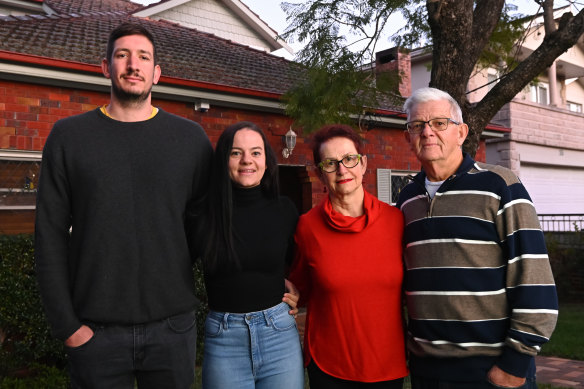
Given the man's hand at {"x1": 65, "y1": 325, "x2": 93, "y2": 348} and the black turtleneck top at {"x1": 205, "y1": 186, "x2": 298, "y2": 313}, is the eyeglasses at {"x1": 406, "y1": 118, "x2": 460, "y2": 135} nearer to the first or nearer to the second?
the black turtleneck top at {"x1": 205, "y1": 186, "x2": 298, "y2": 313}

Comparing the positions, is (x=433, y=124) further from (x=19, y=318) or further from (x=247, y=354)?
(x=19, y=318)

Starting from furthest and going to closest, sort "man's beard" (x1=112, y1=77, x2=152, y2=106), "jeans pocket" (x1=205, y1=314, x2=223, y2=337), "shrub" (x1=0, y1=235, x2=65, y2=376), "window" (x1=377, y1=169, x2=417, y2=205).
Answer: "window" (x1=377, y1=169, x2=417, y2=205) < "shrub" (x1=0, y1=235, x2=65, y2=376) < "jeans pocket" (x1=205, y1=314, x2=223, y2=337) < "man's beard" (x1=112, y1=77, x2=152, y2=106)

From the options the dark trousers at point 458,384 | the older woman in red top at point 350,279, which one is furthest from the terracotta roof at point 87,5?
the dark trousers at point 458,384

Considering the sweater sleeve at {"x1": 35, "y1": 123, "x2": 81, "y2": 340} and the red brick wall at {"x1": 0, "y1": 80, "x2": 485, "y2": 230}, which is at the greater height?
the red brick wall at {"x1": 0, "y1": 80, "x2": 485, "y2": 230}

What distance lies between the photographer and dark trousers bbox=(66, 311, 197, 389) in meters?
2.11

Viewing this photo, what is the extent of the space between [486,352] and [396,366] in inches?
17.6

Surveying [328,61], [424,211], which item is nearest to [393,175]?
[328,61]

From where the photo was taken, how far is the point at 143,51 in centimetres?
229

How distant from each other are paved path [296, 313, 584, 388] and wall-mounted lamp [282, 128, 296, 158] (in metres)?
4.62

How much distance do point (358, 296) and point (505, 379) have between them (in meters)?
0.70

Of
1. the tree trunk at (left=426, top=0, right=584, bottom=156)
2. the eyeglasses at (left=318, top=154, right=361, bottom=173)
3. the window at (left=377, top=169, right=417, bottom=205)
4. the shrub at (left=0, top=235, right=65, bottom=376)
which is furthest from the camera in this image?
the window at (left=377, top=169, right=417, bottom=205)

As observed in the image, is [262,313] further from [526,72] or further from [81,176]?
[526,72]

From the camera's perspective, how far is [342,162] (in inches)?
98.9

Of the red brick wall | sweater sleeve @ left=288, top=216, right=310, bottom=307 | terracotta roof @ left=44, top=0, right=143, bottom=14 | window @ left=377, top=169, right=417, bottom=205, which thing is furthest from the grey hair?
terracotta roof @ left=44, top=0, right=143, bottom=14
